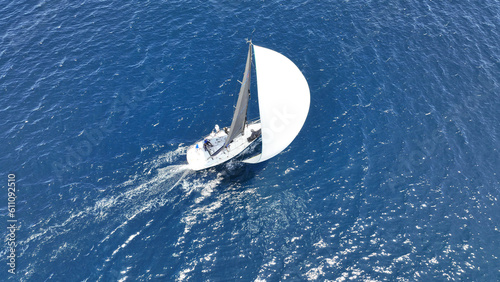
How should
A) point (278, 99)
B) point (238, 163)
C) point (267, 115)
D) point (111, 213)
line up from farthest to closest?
point (238, 163) < point (267, 115) < point (278, 99) < point (111, 213)

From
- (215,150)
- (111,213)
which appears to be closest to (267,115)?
(215,150)

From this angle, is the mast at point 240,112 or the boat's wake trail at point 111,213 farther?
the mast at point 240,112

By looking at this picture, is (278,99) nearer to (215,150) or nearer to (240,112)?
(240,112)

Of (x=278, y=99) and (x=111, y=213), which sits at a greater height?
(x=278, y=99)

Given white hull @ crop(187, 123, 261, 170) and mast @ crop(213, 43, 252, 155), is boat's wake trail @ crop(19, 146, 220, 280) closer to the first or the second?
white hull @ crop(187, 123, 261, 170)

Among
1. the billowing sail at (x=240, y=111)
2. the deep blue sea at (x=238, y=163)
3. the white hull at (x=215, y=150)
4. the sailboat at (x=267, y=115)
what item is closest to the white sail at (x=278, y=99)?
the sailboat at (x=267, y=115)

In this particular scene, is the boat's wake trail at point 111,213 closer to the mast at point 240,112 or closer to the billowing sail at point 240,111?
the mast at point 240,112

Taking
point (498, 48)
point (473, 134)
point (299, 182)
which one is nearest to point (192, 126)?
point (299, 182)

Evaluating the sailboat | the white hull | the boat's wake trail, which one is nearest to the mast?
the sailboat
